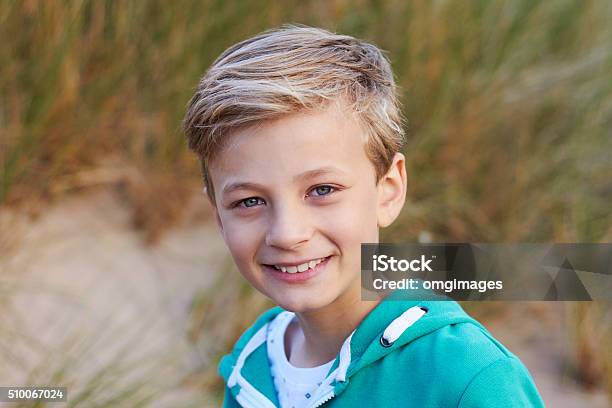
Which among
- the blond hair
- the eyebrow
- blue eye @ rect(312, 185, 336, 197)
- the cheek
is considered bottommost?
the cheek

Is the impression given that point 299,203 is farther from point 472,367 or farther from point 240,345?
point 240,345

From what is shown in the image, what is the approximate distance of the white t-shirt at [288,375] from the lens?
165 centimetres

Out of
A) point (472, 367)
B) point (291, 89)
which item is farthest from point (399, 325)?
point (291, 89)

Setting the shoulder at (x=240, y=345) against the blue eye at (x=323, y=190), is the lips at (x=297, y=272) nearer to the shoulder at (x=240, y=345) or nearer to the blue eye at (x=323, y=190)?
the blue eye at (x=323, y=190)

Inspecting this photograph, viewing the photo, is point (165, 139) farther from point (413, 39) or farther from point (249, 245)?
point (249, 245)

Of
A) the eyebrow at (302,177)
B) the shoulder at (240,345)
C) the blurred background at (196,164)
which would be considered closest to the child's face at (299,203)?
the eyebrow at (302,177)

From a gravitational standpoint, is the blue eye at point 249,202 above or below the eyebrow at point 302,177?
below

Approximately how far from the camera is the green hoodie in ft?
4.52

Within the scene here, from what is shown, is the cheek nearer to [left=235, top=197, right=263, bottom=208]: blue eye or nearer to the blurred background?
[left=235, top=197, right=263, bottom=208]: blue eye

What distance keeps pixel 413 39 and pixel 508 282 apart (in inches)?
43.2

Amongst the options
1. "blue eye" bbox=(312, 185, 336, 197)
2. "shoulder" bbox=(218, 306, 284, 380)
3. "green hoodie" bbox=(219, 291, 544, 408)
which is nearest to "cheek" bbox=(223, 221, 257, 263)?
"blue eye" bbox=(312, 185, 336, 197)

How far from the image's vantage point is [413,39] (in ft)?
12.5

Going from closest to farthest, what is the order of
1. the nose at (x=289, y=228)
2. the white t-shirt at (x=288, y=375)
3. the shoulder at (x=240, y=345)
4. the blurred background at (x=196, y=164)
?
the nose at (x=289, y=228) < the white t-shirt at (x=288, y=375) < the shoulder at (x=240, y=345) < the blurred background at (x=196, y=164)

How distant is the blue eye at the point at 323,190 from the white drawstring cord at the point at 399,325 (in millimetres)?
244
